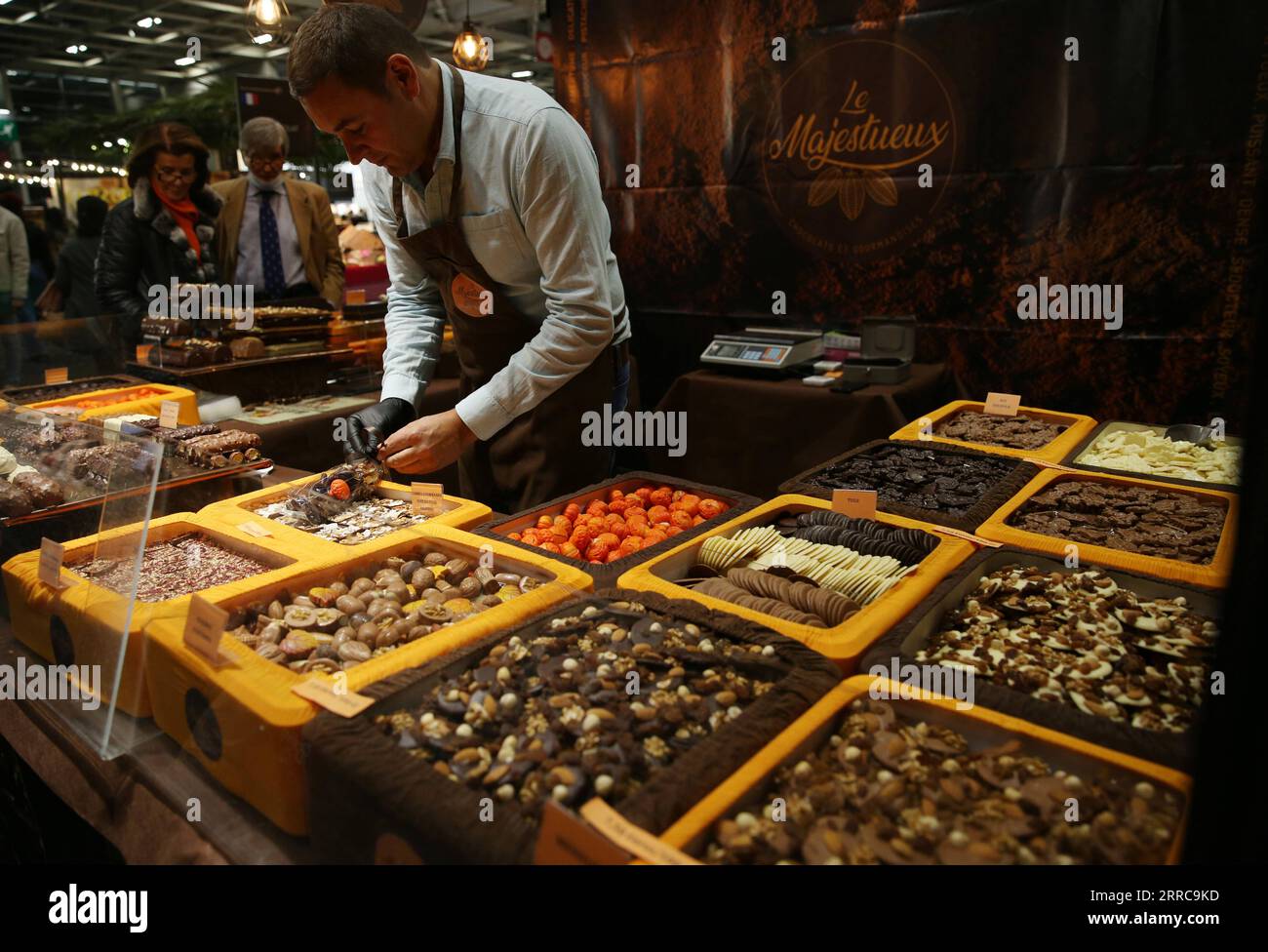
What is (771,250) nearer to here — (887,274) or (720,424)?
(887,274)

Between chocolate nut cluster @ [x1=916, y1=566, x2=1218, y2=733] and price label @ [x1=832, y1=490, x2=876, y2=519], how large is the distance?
1.06 feet

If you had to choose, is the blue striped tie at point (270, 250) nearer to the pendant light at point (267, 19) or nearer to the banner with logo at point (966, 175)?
the pendant light at point (267, 19)

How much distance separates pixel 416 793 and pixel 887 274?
3908mm

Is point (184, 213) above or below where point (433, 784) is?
above

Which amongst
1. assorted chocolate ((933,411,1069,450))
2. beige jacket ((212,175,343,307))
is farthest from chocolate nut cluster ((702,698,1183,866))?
beige jacket ((212,175,343,307))

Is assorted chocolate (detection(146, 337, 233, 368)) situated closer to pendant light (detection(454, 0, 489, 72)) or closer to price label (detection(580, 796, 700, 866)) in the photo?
price label (detection(580, 796, 700, 866))

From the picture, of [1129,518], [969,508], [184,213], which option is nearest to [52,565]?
[969,508]

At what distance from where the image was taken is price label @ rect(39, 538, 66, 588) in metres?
1.63

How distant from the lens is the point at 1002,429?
2918 mm

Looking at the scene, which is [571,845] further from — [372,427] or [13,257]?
[13,257]

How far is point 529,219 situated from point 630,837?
1.62m

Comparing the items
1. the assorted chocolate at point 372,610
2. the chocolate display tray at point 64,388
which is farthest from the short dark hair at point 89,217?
the assorted chocolate at point 372,610
